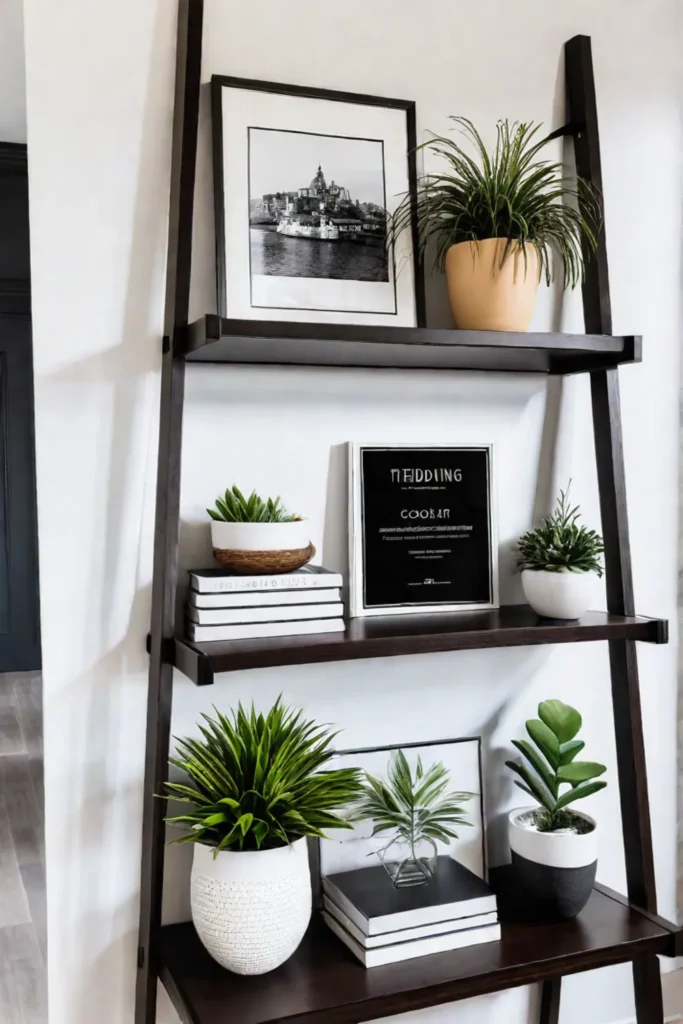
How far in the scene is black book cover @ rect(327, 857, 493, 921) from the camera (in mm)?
1348

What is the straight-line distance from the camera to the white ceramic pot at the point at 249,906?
1207 mm

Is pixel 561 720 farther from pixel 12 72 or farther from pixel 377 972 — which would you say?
pixel 12 72

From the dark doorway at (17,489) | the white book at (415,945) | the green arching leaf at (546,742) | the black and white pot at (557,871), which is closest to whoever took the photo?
the white book at (415,945)

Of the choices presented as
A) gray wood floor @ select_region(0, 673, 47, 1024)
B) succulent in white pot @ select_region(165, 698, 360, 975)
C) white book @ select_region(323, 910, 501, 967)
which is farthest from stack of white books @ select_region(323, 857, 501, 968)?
gray wood floor @ select_region(0, 673, 47, 1024)

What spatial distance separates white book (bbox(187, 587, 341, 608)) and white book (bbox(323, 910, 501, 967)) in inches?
19.1

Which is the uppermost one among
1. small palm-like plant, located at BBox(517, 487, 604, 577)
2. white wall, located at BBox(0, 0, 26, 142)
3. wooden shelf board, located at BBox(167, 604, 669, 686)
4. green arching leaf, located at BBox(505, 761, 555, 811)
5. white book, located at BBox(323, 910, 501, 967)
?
white wall, located at BBox(0, 0, 26, 142)

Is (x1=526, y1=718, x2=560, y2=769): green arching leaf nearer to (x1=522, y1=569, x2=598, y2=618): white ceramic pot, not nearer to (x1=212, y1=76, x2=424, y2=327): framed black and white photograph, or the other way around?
(x1=522, y1=569, x2=598, y2=618): white ceramic pot

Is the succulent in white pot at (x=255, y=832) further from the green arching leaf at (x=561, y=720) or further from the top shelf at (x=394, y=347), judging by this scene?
the top shelf at (x=394, y=347)

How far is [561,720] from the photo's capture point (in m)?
1.53

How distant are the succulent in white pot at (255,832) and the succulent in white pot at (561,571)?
0.41m

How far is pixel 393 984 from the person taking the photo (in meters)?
1.25

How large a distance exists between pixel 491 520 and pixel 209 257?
1.99 ft

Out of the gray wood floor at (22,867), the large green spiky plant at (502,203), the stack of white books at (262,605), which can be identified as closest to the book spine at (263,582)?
the stack of white books at (262,605)

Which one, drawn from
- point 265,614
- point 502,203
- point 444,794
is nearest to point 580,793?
point 444,794
